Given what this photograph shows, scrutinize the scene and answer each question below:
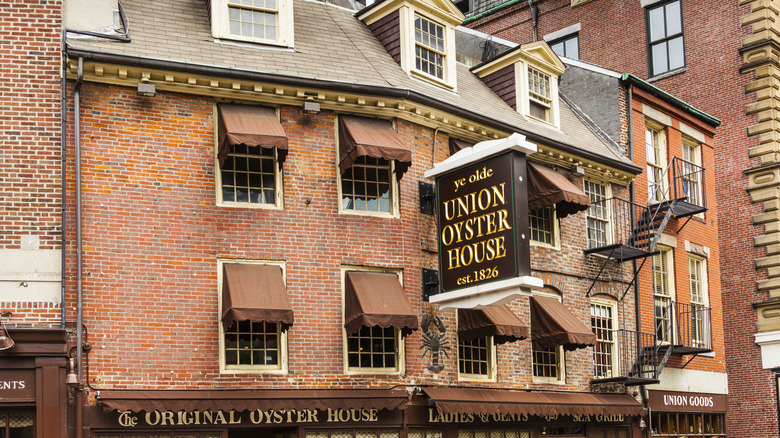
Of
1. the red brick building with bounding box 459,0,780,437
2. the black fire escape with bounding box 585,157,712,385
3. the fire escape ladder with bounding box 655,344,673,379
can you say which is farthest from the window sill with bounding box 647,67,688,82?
the fire escape ladder with bounding box 655,344,673,379

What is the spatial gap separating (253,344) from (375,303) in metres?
2.12

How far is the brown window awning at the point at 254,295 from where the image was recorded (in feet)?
50.8

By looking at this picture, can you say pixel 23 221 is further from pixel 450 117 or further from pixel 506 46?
pixel 506 46

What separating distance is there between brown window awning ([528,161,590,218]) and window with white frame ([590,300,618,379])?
303cm

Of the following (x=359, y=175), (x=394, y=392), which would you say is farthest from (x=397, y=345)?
(x=359, y=175)

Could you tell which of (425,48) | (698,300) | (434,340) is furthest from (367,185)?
(698,300)

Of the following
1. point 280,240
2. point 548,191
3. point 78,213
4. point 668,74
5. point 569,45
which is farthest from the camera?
point 569,45

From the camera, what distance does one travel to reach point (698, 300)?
2552 cm

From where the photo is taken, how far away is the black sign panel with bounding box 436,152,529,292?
16.7m

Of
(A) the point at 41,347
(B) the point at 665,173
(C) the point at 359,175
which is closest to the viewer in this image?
(A) the point at 41,347

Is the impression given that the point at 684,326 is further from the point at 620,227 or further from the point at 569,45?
the point at 569,45

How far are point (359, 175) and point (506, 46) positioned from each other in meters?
9.12

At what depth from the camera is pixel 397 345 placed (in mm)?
17734

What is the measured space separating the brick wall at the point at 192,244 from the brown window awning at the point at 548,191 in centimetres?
263
